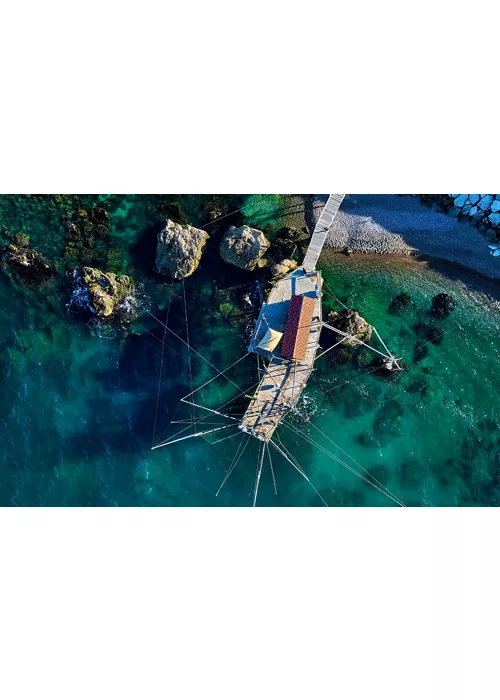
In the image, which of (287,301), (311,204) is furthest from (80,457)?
(311,204)

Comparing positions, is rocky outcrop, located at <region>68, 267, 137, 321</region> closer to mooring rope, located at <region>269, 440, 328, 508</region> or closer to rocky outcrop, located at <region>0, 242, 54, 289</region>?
rocky outcrop, located at <region>0, 242, 54, 289</region>

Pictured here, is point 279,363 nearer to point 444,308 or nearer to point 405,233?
point 444,308

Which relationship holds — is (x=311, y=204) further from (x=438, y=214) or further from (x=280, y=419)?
(x=280, y=419)

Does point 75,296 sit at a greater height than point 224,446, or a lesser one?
greater

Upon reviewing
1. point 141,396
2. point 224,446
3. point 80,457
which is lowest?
point 80,457

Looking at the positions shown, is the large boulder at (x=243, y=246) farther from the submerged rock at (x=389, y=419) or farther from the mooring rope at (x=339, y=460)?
the submerged rock at (x=389, y=419)

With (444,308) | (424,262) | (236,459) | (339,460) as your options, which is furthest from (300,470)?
(424,262)

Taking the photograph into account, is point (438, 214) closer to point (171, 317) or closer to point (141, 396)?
point (171, 317)
